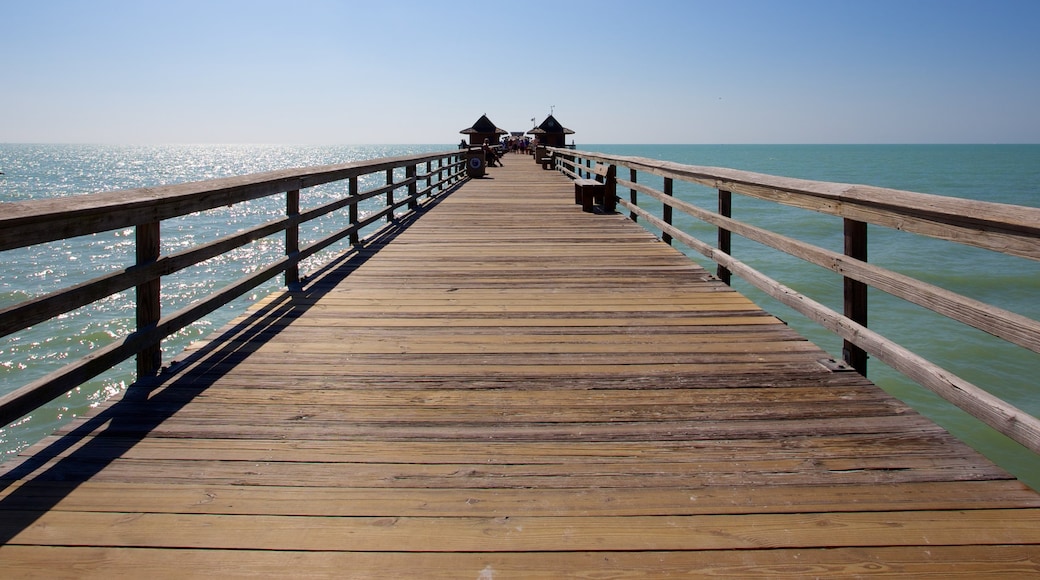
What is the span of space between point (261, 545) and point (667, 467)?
1464 mm

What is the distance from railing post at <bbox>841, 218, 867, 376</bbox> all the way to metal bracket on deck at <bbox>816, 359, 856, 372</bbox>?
3 cm

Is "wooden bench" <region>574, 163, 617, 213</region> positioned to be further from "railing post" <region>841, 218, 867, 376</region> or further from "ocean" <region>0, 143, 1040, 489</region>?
"railing post" <region>841, 218, 867, 376</region>

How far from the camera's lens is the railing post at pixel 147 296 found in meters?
3.57

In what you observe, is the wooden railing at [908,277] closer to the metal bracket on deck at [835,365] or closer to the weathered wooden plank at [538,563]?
the metal bracket on deck at [835,365]

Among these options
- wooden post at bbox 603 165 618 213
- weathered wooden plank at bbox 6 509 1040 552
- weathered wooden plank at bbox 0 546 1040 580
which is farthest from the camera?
wooden post at bbox 603 165 618 213

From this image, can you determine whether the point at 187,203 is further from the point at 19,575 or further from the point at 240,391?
the point at 19,575

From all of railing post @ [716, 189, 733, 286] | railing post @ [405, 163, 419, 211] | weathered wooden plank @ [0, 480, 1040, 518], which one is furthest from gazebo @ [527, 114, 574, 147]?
weathered wooden plank @ [0, 480, 1040, 518]

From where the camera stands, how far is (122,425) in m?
3.07

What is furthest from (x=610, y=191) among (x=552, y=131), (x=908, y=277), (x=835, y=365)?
(x=552, y=131)

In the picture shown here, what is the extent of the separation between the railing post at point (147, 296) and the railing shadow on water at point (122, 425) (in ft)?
0.30

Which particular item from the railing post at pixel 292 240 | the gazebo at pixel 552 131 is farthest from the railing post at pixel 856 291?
the gazebo at pixel 552 131

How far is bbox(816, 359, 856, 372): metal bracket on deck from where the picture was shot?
3787 mm

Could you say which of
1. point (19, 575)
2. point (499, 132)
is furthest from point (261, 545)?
point (499, 132)

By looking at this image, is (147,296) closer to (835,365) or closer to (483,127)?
(835,365)
